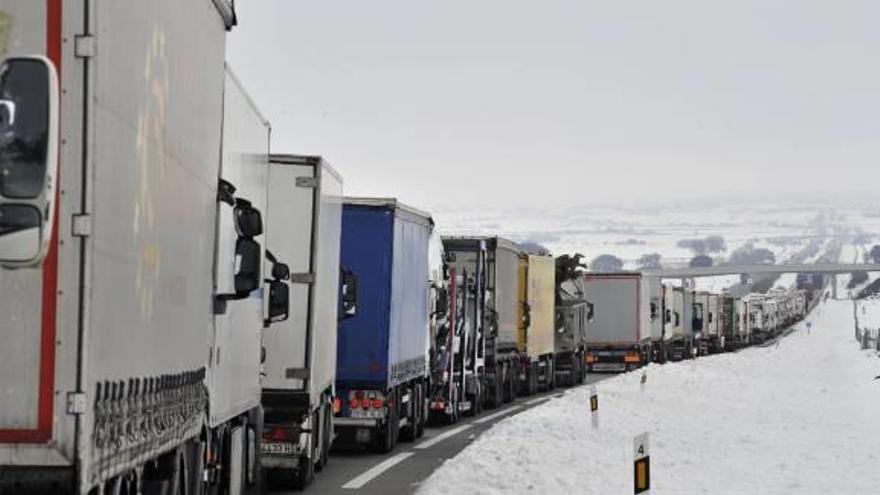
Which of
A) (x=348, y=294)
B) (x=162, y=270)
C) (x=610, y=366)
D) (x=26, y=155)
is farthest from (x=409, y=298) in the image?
(x=610, y=366)

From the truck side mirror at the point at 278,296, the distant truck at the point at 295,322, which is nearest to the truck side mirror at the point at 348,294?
the distant truck at the point at 295,322

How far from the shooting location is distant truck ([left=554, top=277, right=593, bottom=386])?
52.3m

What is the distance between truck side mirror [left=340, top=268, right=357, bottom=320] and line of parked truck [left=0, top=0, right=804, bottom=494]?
3 cm

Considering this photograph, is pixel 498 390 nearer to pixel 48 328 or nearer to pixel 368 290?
pixel 368 290

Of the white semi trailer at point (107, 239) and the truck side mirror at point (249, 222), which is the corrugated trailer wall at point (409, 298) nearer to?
the truck side mirror at point (249, 222)

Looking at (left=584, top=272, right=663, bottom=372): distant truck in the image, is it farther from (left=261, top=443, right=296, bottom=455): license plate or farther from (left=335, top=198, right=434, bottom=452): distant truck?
(left=261, top=443, right=296, bottom=455): license plate

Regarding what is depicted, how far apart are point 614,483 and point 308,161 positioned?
507 cm

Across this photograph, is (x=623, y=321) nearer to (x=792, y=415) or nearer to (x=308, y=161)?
(x=792, y=415)

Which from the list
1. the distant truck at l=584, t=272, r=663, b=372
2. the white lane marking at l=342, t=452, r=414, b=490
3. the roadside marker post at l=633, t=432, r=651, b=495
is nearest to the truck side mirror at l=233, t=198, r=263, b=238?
the roadside marker post at l=633, t=432, r=651, b=495

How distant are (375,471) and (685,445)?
5.99 m

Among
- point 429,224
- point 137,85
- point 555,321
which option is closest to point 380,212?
point 429,224

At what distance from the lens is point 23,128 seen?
5184 millimetres

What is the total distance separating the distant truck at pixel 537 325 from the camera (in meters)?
41.2

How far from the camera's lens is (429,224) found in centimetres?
2659
